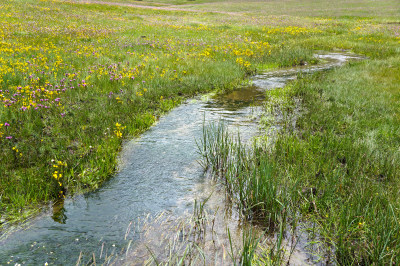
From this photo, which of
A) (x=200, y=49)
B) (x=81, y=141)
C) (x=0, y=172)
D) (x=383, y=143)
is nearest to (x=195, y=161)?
(x=81, y=141)

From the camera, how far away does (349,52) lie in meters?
21.6

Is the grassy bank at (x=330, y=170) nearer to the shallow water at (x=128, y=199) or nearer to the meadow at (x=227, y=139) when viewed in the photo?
the meadow at (x=227, y=139)

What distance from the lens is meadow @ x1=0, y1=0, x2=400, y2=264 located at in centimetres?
415

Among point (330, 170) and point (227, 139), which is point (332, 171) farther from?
point (227, 139)

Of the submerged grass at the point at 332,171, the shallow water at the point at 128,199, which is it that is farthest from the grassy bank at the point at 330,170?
the shallow water at the point at 128,199

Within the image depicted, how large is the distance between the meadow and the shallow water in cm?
38

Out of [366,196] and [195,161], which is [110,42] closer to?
[195,161]

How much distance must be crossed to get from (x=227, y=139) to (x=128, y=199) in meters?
2.63

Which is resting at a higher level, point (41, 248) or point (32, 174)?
point (32, 174)

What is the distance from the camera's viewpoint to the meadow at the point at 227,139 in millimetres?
4152

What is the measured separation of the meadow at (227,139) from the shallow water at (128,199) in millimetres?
379

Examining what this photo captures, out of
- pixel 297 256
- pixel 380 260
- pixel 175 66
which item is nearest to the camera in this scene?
pixel 380 260

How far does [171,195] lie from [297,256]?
229 cm

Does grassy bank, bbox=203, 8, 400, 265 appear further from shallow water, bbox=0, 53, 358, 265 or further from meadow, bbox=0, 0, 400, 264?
shallow water, bbox=0, 53, 358, 265
